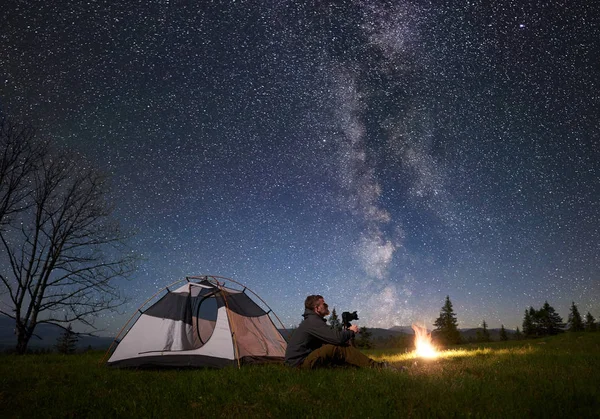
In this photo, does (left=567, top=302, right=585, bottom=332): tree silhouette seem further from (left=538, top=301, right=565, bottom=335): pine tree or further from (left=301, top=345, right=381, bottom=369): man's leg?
(left=301, top=345, right=381, bottom=369): man's leg

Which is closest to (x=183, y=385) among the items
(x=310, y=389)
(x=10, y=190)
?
(x=310, y=389)

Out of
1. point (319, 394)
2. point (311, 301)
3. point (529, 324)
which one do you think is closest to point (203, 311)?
point (311, 301)

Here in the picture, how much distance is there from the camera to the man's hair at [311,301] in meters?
7.39

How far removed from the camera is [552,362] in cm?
784

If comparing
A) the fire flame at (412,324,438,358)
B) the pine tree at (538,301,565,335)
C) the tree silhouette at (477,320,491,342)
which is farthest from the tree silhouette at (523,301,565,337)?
the fire flame at (412,324,438,358)

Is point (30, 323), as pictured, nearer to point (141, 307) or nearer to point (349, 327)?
point (141, 307)

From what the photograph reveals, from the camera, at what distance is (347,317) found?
7516 millimetres

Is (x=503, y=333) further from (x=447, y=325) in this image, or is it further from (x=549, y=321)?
(x=447, y=325)

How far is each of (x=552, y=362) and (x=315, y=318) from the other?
550 centimetres

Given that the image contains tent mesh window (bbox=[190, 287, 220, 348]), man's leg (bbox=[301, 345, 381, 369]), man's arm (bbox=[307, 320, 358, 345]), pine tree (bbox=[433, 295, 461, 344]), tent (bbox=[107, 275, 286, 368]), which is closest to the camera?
man's leg (bbox=[301, 345, 381, 369])

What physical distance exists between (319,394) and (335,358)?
7.12 feet

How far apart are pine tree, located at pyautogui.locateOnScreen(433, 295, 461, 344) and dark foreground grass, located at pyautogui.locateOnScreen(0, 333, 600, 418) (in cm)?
6865

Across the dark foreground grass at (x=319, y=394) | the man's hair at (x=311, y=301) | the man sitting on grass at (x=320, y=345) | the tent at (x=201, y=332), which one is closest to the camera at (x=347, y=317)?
the man sitting on grass at (x=320, y=345)

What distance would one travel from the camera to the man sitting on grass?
6.82m
